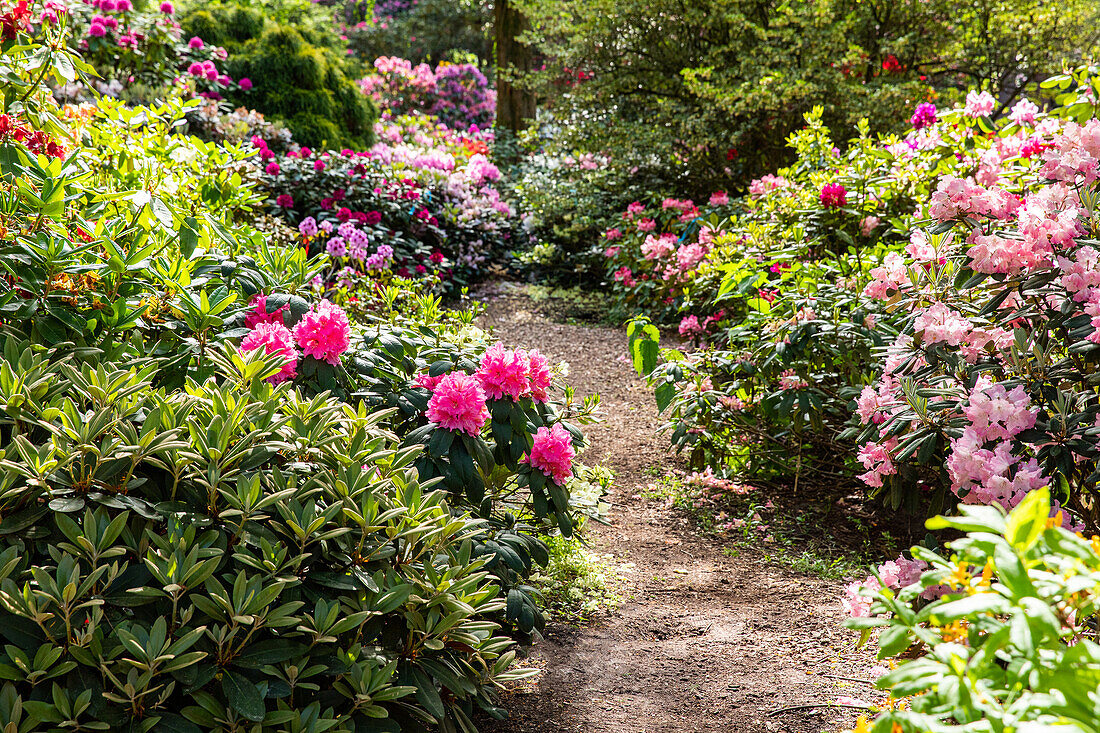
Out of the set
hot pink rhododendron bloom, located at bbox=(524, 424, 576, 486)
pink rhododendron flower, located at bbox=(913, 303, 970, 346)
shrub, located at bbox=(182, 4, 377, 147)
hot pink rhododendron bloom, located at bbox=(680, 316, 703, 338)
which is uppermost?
shrub, located at bbox=(182, 4, 377, 147)

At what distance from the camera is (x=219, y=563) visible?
1.48 metres

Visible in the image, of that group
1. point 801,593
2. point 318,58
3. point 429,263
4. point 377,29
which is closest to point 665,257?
point 429,263

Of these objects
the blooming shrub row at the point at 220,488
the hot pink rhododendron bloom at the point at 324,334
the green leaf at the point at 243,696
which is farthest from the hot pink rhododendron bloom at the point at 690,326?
the green leaf at the point at 243,696

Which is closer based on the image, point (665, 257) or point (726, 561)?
point (726, 561)

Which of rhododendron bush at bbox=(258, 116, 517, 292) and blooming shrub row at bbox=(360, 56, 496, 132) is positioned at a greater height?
blooming shrub row at bbox=(360, 56, 496, 132)

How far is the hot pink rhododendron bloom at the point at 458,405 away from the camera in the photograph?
7.17 feet

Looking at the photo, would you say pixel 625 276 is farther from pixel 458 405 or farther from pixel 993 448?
pixel 993 448

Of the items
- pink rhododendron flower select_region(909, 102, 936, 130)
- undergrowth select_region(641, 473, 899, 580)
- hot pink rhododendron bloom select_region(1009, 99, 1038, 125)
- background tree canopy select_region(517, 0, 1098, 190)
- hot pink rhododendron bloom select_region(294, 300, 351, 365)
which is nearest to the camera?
hot pink rhododendron bloom select_region(294, 300, 351, 365)

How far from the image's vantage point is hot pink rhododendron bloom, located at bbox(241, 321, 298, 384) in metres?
2.16

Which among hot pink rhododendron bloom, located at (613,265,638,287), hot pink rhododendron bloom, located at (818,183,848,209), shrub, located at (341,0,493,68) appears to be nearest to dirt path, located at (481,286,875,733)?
hot pink rhododendron bloom, located at (818,183,848,209)

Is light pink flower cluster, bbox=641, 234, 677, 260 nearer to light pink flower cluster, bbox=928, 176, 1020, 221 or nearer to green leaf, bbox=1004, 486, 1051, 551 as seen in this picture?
light pink flower cluster, bbox=928, 176, 1020, 221

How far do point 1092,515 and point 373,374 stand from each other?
2144 mm

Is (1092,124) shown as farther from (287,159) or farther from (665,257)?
(287,159)

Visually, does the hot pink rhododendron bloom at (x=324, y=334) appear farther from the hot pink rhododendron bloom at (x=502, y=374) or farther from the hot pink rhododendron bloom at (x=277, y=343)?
the hot pink rhododendron bloom at (x=502, y=374)
